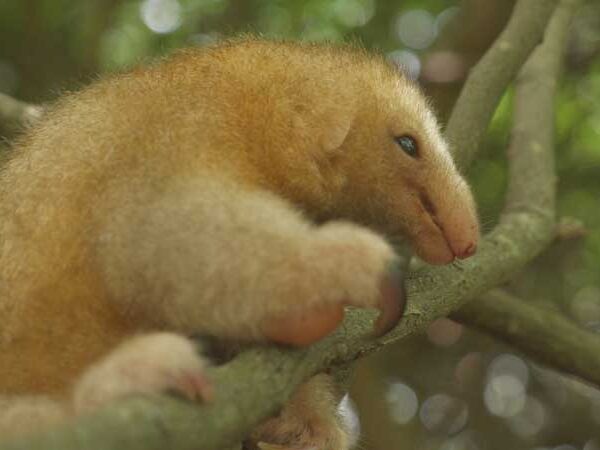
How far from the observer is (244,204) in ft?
8.41

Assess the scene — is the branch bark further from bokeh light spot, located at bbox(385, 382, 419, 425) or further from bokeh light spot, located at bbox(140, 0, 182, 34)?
bokeh light spot, located at bbox(140, 0, 182, 34)

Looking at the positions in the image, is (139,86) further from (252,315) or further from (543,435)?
(543,435)

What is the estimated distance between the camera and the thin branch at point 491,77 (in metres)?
4.31

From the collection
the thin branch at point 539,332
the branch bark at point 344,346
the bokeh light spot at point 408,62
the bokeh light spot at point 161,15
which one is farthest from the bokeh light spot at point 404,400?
the bokeh light spot at point 161,15

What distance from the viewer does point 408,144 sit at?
3291 millimetres

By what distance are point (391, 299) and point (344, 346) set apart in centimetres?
22

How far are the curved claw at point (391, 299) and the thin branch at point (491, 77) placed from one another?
1.79 meters

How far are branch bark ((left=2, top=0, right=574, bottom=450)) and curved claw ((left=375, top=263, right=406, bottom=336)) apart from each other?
5.8 inches

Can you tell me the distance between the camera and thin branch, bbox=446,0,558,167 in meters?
4.31

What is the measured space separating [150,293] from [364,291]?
554mm

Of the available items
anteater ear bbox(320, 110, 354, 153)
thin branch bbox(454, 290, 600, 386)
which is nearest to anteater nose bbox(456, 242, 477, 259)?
anteater ear bbox(320, 110, 354, 153)

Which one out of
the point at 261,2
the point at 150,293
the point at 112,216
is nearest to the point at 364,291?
the point at 150,293

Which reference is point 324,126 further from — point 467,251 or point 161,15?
point 161,15

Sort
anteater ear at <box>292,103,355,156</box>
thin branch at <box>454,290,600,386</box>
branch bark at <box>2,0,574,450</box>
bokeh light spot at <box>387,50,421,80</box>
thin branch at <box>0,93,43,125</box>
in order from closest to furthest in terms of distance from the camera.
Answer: branch bark at <box>2,0,574,450</box> → anteater ear at <box>292,103,355,156</box> → bokeh light spot at <box>387,50,421,80</box> → thin branch at <box>454,290,600,386</box> → thin branch at <box>0,93,43,125</box>
